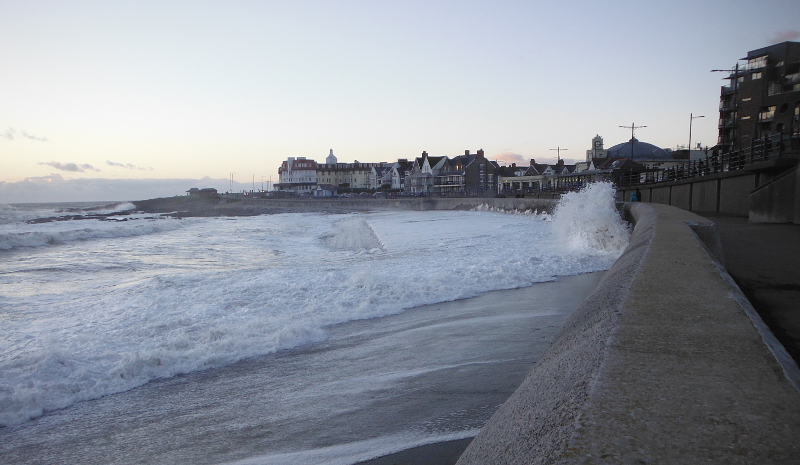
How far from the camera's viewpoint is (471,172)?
88.2m

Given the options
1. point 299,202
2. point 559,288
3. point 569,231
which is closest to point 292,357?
point 559,288

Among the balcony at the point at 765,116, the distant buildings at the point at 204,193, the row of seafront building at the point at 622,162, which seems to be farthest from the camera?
the distant buildings at the point at 204,193

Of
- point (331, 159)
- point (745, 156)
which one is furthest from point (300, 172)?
point (745, 156)

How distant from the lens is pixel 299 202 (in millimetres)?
82500

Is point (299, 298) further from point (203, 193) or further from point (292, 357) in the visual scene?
point (203, 193)

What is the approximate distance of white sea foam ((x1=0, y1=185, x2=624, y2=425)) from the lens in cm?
493

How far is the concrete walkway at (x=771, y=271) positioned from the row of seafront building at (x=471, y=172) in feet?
115

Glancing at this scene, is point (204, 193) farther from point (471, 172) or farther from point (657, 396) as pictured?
point (657, 396)

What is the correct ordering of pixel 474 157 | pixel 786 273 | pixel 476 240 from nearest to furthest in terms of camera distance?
pixel 786 273 < pixel 476 240 < pixel 474 157

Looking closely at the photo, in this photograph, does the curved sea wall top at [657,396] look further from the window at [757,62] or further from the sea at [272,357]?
the window at [757,62]

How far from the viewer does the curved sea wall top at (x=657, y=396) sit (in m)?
1.30

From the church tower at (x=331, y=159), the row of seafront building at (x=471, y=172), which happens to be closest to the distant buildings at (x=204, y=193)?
the row of seafront building at (x=471, y=172)

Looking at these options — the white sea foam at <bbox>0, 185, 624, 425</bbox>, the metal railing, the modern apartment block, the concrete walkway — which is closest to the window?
the modern apartment block

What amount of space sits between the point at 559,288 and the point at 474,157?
82.1m
